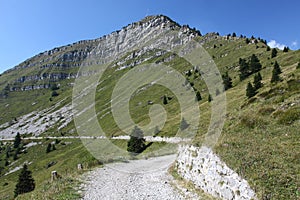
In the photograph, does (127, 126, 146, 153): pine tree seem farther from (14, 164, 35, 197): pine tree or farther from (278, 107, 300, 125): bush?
(278, 107, 300, 125): bush

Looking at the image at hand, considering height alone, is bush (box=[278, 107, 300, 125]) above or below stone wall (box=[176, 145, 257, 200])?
above

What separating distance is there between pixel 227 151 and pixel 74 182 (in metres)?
13.4

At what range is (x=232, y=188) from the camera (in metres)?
13.2

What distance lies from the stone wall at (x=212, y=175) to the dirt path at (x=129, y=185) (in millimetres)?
1544

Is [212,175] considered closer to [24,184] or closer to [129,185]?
[129,185]

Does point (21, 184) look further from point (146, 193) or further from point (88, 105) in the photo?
point (88, 105)

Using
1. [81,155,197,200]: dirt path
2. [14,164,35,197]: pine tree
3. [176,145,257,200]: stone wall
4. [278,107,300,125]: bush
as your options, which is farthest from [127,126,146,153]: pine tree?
[278,107,300,125]: bush

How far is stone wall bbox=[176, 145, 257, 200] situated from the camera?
1263 cm

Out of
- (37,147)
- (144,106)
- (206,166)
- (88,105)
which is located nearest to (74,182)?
(206,166)

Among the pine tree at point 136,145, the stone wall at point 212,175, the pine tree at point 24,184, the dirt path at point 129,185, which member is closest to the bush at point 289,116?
the stone wall at point 212,175

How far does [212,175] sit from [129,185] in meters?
7.92

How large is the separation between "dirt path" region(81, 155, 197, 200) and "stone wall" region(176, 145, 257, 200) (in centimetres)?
154

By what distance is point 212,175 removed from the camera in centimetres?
1555

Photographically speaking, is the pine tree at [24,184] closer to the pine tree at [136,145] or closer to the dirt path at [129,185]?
the dirt path at [129,185]
